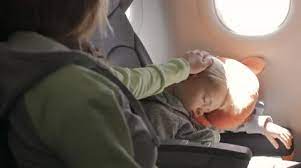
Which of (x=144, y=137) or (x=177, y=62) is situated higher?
(x=144, y=137)

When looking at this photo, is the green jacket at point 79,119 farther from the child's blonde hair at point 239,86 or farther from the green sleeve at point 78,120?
the child's blonde hair at point 239,86

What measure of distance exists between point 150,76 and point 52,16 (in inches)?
22.1

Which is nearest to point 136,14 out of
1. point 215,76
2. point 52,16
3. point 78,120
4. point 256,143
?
point 215,76

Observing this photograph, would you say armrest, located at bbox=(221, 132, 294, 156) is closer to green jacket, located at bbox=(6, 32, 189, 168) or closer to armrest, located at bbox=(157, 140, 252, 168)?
armrest, located at bbox=(157, 140, 252, 168)

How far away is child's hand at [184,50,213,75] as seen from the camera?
158cm

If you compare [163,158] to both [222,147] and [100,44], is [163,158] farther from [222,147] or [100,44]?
[100,44]

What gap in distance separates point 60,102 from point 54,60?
0.22 ft

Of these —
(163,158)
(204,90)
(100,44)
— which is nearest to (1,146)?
(163,158)

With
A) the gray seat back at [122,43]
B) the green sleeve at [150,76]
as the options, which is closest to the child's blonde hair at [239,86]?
the gray seat back at [122,43]

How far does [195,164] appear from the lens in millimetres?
1413

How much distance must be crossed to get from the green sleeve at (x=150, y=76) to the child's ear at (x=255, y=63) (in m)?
0.59

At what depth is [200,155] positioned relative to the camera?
4.62ft

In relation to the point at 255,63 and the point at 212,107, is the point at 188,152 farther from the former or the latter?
the point at 255,63

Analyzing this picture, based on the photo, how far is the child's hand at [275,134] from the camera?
2.01 metres
